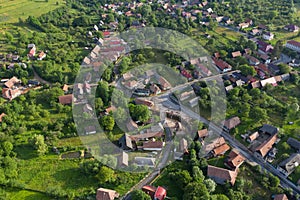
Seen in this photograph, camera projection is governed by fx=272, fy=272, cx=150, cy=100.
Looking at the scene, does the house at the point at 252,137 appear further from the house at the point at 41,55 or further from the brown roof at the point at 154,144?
the house at the point at 41,55

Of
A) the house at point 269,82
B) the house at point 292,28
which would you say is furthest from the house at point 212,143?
the house at point 292,28

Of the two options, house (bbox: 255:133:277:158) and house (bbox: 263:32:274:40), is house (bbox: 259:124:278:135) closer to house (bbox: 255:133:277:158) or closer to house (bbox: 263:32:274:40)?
house (bbox: 255:133:277:158)

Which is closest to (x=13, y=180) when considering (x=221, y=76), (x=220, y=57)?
(x=221, y=76)

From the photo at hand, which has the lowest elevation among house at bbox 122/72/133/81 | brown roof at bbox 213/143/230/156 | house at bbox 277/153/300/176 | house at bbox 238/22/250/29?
house at bbox 277/153/300/176

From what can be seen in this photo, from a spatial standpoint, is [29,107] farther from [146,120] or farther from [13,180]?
[146,120]

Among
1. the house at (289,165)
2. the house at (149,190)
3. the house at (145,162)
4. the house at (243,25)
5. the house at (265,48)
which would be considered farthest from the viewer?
the house at (243,25)

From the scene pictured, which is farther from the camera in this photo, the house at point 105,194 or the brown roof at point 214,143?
the brown roof at point 214,143

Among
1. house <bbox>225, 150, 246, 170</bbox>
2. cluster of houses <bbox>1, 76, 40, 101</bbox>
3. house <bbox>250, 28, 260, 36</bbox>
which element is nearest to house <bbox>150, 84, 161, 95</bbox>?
house <bbox>225, 150, 246, 170</bbox>
